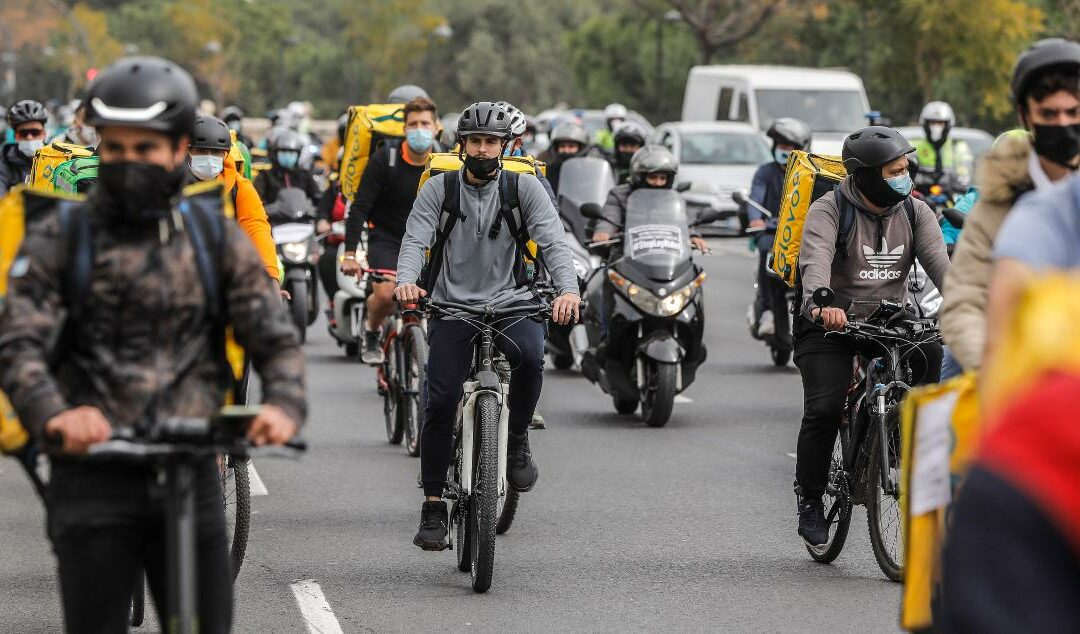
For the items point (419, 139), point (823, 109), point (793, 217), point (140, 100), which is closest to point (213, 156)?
point (419, 139)

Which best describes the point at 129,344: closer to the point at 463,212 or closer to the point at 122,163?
the point at 122,163

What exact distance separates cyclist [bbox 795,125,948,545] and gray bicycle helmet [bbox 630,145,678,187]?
208 inches

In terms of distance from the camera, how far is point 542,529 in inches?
338

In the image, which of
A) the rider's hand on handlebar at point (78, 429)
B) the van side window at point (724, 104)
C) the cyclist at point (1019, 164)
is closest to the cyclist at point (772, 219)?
the cyclist at point (1019, 164)

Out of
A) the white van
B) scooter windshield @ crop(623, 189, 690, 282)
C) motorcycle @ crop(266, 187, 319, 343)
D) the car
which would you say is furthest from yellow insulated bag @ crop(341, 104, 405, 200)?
the car

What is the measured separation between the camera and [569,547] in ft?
26.8

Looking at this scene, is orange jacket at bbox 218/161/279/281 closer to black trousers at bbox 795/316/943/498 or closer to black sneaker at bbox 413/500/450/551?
black sneaker at bbox 413/500/450/551

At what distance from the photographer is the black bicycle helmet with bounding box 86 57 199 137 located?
3.99 meters

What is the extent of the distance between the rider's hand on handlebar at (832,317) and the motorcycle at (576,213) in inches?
294

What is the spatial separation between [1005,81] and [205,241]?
41335 millimetres

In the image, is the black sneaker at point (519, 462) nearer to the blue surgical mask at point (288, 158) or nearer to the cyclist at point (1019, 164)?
the cyclist at point (1019, 164)

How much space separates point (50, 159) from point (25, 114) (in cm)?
400

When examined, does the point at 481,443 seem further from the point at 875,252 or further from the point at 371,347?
the point at 371,347

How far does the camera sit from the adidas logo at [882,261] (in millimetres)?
7523
